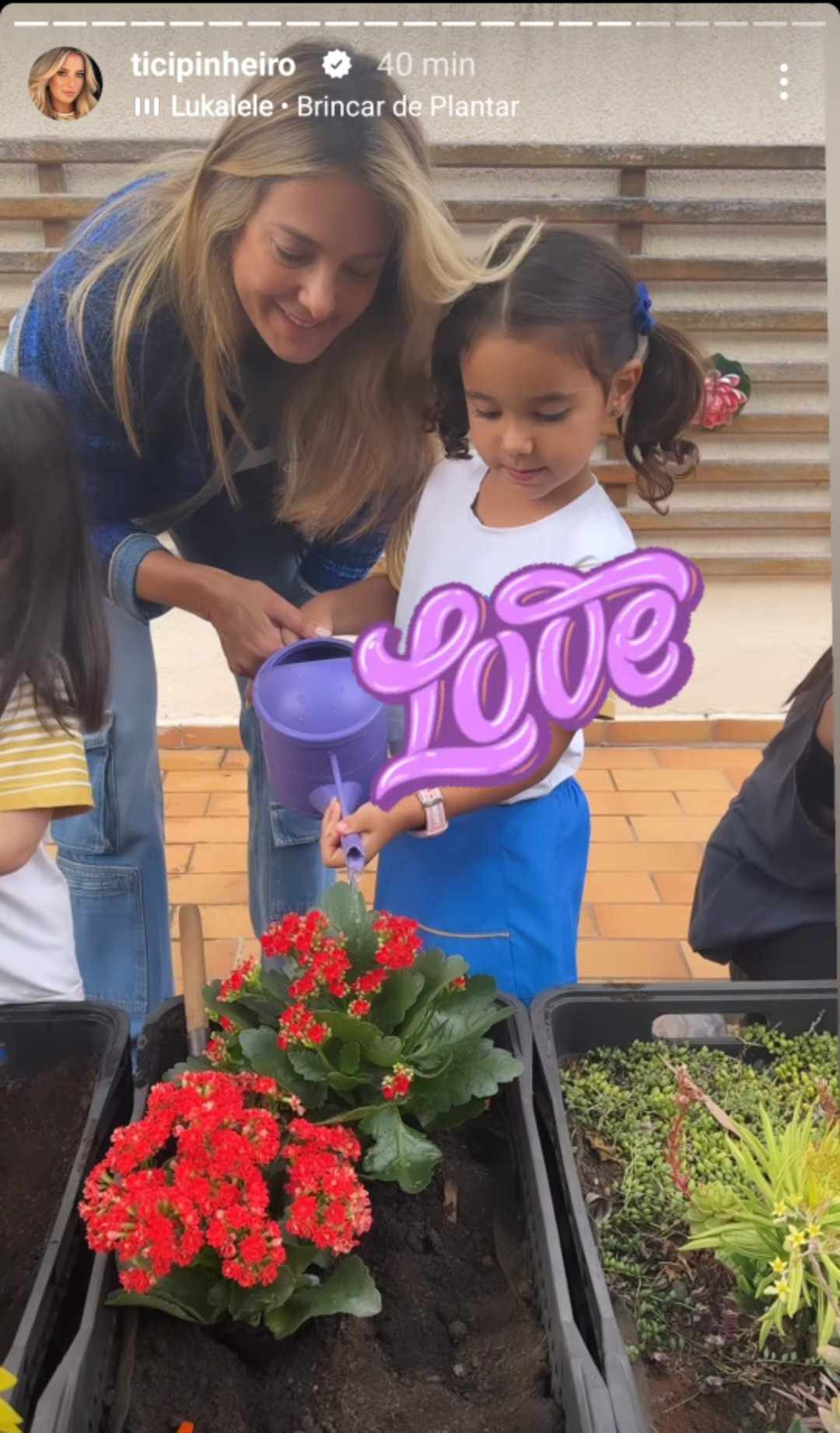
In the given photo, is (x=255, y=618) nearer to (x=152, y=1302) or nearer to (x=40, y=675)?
(x=40, y=675)

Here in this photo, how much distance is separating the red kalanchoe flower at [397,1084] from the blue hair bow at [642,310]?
0.77 metres

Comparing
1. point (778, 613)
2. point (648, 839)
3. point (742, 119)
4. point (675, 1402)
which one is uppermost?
point (742, 119)

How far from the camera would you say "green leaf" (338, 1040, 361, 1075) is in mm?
1114

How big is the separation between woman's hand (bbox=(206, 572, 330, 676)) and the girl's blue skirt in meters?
0.27

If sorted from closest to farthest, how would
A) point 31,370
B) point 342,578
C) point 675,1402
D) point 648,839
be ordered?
1. point 675,1402
2. point 31,370
3. point 342,578
4. point 648,839

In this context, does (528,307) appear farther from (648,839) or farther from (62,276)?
(648,839)

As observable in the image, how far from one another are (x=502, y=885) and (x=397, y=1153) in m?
0.37

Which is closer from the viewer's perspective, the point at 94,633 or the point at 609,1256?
the point at 609,1256

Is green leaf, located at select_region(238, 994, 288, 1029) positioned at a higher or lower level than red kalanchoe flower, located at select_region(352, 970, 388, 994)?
lower

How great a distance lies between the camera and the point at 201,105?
1.13 metres

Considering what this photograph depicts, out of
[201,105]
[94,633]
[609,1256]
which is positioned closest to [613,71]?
[201,105]

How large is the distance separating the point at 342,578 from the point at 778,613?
1.60 feet
